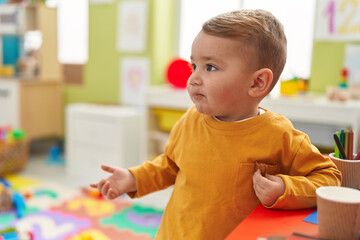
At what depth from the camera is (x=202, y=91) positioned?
71 cm

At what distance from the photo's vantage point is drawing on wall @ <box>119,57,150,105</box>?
3.00 metres

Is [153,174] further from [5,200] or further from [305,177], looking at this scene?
[5,200]

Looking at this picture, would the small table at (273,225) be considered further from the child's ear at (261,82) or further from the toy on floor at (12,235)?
the toy on floor at (12,235)

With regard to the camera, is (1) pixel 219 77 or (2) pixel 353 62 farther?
(2) pixel 353 62

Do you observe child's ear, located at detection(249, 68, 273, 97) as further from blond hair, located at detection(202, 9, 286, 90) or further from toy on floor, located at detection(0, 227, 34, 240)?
toy on floor, located at detection(0, 227, 34, 240)

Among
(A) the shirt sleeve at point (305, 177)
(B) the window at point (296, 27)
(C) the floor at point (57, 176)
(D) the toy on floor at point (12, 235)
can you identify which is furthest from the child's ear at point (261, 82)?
(C) the floor at point (57, 176)

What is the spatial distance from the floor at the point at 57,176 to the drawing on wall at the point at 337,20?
1.34 meters

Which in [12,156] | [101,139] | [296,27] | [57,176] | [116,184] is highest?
[296,27]

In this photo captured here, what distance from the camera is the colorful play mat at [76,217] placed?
199 cm

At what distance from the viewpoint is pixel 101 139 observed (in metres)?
2.69

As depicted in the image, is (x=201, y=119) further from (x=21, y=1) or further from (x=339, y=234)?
(x=21, y=1)

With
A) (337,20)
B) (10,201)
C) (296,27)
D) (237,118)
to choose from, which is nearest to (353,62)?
(337,20)

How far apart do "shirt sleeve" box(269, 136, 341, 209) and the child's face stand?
0.14m

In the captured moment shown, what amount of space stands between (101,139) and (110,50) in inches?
34.8
